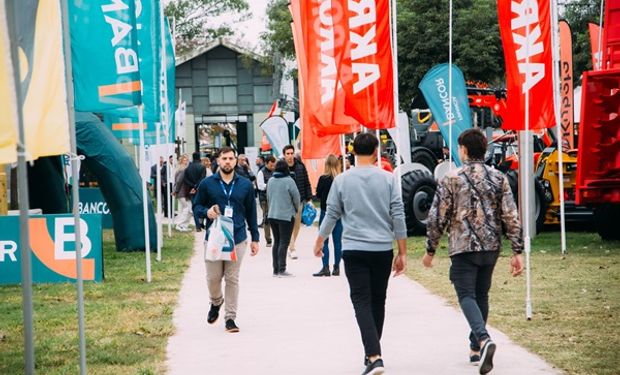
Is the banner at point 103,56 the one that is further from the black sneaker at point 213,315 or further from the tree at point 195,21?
the tree at point 195,21

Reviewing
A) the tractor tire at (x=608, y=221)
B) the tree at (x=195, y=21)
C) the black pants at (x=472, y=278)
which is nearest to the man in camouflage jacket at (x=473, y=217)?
the black pants at (x=472, y=278)

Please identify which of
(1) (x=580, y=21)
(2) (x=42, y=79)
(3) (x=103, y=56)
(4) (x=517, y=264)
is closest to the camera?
(2) (x=42, y=79)

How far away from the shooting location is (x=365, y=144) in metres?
8.98

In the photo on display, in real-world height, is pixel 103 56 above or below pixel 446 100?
above

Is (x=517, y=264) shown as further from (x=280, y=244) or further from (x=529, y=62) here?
(x=280, y=244)

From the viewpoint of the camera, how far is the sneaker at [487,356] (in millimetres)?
8494

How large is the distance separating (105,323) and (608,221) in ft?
38.7

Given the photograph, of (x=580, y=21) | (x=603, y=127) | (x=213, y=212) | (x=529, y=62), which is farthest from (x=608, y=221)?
(x=580, y=21)

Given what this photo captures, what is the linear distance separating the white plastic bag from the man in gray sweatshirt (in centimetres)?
250

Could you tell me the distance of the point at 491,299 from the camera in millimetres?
13516

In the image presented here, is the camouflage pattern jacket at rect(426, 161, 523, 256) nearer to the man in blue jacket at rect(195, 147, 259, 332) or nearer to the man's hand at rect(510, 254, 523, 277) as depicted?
the man's hand at rect(510, 254, 523, 277)

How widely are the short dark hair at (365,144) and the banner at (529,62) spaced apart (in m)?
7.15

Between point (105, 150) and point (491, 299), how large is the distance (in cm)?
1001

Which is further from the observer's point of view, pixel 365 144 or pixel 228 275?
pixel 228 275
